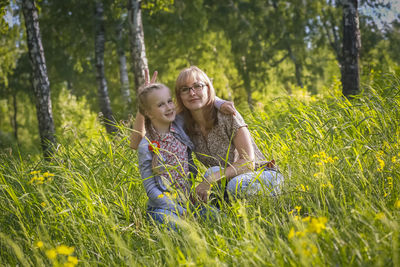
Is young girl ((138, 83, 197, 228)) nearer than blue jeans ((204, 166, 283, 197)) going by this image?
No

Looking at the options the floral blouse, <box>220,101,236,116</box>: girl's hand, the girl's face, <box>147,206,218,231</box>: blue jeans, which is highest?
the girl's face

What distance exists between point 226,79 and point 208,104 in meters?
10.6

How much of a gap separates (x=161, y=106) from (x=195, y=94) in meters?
0.27

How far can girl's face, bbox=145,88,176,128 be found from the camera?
100.0 inches

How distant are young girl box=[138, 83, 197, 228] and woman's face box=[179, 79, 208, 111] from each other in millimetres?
142

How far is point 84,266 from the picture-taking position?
1800 mm

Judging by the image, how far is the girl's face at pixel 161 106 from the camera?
2539 millimetres

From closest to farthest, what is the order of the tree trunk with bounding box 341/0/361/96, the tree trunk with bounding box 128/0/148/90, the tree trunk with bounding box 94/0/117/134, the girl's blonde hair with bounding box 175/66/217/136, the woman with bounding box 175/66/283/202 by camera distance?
the woman with bounding box 175/66/283/202, the girl's blonde hair with bounding box 175/66/217/136, the tree trunk with bounding box 341/0/361/96, the tree trunk with bounding box 128/0/148/90, the tree trunk with bounding box 94/0/117/134

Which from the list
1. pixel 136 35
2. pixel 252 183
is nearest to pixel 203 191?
pixel 252 183

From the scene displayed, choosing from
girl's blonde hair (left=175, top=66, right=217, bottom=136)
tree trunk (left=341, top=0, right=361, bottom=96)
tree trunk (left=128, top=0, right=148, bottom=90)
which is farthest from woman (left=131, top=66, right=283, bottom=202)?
tree trunk (left=128, top=0, right=148, bottom=90)

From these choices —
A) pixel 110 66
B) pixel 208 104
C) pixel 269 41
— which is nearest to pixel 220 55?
pixel 269 41

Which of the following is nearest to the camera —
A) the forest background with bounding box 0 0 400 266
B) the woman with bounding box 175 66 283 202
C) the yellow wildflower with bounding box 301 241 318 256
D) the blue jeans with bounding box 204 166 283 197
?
the yellow wildflower with bounding box 301 241 318 256

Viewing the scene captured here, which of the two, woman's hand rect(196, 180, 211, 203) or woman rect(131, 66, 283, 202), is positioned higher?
woman rect(131, 66, 283, 202)

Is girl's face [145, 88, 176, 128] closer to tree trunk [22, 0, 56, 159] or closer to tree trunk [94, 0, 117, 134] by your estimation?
tree trunk [22, 0, 56, 159]
